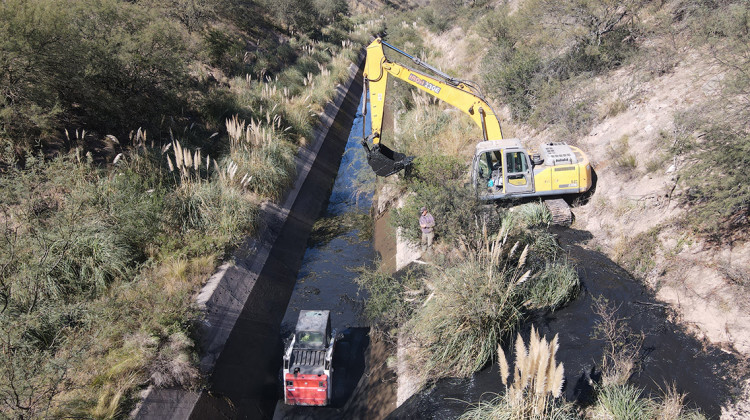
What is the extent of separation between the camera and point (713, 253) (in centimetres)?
801

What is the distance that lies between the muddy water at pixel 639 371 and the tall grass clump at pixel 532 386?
835mm

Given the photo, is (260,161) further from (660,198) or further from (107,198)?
(660,198)

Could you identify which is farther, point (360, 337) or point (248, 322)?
point (360, 337)

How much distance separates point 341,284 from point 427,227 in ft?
11.0

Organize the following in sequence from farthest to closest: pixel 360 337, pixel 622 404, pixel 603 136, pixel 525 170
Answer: pixel 603 136
pixel 525 170
pixel 360 337
pixel 622 404

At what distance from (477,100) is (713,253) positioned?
261 inches

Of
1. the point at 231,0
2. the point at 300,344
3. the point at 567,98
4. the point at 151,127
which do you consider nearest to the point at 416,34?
the point at 231,0

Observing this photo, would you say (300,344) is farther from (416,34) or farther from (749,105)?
(416,34)

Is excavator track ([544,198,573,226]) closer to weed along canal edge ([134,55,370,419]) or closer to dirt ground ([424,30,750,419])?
dirt ground ([424,30,750,419])

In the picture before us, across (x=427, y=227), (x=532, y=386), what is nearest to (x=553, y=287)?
(x=427, y=227)

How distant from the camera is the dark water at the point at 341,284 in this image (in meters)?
8.58

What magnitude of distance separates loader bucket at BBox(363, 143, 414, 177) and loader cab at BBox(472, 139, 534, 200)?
7.67 ft

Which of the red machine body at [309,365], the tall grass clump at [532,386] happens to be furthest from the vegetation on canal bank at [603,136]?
the red machine body at [309,365]

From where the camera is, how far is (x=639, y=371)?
20.9 feet
